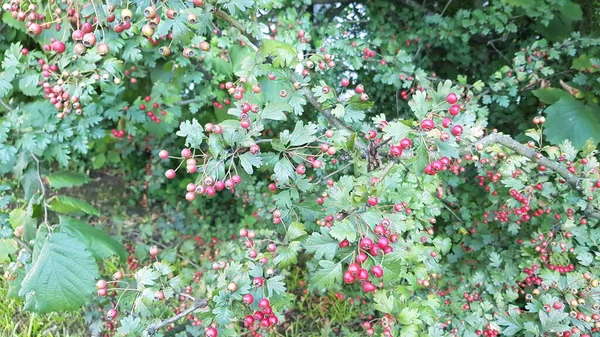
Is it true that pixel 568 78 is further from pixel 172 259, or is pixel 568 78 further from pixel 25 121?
pixel 25 121

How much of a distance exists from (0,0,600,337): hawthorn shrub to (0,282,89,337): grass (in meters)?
0.36

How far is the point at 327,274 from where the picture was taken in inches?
43.1

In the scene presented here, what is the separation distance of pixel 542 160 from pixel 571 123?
1.13m

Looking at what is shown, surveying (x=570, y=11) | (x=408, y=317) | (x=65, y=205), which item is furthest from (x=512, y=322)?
(x=65, y=205)

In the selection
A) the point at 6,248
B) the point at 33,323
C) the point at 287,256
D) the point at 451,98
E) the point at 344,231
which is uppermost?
the point at 451,98

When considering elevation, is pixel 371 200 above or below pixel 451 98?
below

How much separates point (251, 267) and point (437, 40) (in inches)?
95.1

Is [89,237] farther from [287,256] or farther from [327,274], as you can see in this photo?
[327,274]

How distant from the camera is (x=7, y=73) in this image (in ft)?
6.84

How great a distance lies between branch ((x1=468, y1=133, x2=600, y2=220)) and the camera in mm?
1480

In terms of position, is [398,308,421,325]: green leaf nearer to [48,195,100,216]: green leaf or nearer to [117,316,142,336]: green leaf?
[117,316,142,336]: green leaf

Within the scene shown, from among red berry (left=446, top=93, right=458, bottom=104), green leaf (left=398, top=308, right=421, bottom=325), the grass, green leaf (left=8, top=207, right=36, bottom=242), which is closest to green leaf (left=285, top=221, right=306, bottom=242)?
green leaf (left=398, top=308, right=421, bottom=325)

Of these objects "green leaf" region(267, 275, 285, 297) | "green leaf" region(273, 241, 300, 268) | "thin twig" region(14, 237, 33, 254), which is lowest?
"thin twig" region(14, 237, 33, 254)

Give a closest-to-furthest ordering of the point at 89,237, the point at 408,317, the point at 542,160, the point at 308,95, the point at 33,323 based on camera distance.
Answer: the point at 408,317, the point at 308,95, the point at 542,160, the point at 89,237, the point at 33,323
